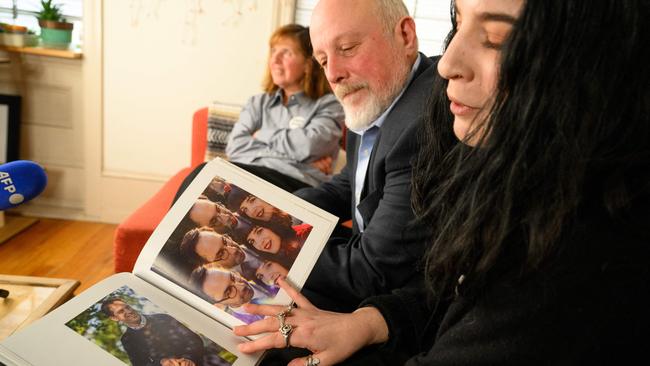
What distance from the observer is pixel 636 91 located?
48cm

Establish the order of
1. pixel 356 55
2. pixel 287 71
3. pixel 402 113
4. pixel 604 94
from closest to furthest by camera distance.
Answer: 1. pixel 604 94
2. pixel 402 113
3. pixel 356 55
4. pixel 287 71

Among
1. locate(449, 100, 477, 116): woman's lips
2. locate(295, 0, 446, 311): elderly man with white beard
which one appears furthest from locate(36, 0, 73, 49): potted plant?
locate(449, 100, 477, 116): woman's lips

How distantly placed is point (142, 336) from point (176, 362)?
7cm

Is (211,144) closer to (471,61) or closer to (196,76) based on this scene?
(196,76)

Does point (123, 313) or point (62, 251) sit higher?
point (123, 313)

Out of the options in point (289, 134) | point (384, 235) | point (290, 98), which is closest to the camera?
point (384, 235)

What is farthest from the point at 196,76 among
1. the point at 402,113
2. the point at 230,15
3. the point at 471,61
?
the point at 471,61

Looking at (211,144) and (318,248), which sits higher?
(318,248)

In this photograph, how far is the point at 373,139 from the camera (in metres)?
1.19

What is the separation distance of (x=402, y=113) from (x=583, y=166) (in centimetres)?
59

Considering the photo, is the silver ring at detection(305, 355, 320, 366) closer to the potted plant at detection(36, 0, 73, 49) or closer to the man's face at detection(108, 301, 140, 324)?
the man's face at detection(108, 301, 140, 324)

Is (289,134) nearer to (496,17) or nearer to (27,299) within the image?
(27,299)

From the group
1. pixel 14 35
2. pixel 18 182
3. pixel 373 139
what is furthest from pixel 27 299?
pixel 14 35

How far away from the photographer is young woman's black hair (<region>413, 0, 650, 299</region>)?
1.54 feet
